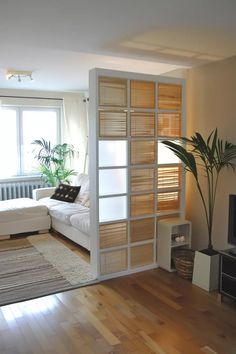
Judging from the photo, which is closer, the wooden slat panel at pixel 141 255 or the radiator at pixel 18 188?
the wooden slat panel at pixel 141 255

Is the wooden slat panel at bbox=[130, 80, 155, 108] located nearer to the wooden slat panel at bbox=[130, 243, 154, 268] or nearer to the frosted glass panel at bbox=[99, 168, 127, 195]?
the frosted glass panel at bbox=[99, 168, 127, 195]

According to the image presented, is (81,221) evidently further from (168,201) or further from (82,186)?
(82,186)

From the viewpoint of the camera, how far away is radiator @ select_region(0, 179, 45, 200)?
6355mm

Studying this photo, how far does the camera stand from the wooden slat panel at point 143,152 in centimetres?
367

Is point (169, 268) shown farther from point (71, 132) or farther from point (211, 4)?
point (71, 132)

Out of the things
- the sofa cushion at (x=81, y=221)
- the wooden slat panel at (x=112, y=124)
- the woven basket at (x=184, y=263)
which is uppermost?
the wooden slat panel at (x=112, y=124)

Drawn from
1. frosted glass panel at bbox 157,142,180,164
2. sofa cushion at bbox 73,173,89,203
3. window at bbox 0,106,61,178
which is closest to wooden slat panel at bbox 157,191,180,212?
frosted glass panel at bbox 157,142,180,164

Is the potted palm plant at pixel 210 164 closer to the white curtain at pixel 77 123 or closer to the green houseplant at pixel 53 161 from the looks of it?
the green houseplant at pixel 53 161

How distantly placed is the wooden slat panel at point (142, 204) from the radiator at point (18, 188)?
3458 millimetres

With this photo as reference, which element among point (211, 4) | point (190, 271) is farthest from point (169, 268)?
point (211, 4)

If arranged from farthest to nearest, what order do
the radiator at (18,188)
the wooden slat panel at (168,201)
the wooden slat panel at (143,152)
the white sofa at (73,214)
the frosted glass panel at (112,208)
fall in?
the radiator at (18,188), the white sofa at (73,214), the wooden slat panel at (168,201), the wooden slat panel at (143,152), the frosted glass panel at (112,208)

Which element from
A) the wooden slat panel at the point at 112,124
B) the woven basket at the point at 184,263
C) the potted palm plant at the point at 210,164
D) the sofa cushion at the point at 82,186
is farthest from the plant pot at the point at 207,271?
the sofa cushion at the point at 82,186

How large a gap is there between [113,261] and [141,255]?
0.37 metres

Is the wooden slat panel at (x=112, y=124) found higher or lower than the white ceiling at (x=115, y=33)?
lower
